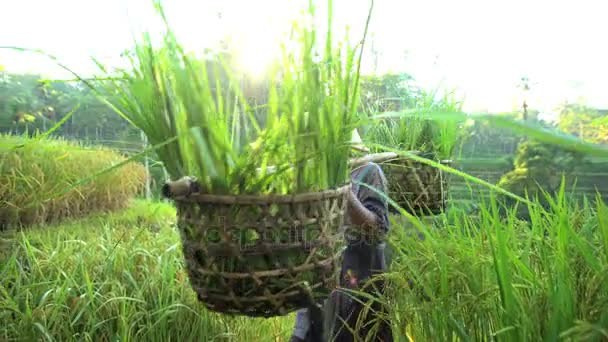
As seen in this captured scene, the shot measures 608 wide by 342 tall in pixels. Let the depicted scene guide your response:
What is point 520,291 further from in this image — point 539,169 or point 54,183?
point 539,169

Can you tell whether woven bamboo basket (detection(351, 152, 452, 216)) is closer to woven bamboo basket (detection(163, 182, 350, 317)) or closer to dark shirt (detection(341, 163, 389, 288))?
dark shirt (detection(341, 163, 389, 288))

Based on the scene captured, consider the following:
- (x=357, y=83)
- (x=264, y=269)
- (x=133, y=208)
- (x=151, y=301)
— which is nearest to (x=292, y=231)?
(x=264, y=269)

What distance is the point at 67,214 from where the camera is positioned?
105 inches

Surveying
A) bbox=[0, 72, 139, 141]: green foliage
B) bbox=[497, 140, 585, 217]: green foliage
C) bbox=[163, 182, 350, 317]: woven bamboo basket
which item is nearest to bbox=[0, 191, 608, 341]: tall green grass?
bbox=[163, 182, 350, 317]: woven bamboo basket

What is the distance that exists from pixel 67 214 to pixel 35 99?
2.91 metres

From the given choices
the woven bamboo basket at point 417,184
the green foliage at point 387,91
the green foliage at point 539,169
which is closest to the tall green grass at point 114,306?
the woven bamboo basket at point 417,184

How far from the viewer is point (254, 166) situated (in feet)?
1.45

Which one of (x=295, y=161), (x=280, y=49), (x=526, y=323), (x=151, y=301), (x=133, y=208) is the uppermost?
(x=280, y=49)

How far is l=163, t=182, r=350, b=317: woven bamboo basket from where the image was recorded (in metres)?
0.43

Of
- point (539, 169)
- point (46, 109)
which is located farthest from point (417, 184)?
point (46, 109)

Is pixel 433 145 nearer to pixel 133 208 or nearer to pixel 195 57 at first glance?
pixel 195 57

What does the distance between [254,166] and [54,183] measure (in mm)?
2087

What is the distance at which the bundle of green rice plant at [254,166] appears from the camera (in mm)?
433

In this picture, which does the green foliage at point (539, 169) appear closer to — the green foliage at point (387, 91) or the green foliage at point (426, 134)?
the green foliage at point (387, 91)
